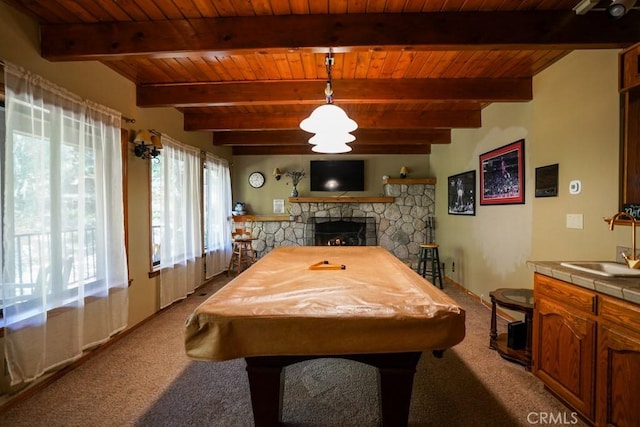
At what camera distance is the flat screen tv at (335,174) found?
610cm

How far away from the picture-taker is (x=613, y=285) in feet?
4.76

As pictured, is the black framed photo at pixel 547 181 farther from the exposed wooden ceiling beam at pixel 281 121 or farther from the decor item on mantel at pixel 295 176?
the decor item on mantel at pixel 295 176

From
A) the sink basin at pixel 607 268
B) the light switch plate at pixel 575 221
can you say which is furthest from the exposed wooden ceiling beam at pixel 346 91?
the sink basin at pixel 607 268

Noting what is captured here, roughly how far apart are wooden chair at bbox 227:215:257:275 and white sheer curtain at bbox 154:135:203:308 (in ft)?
3.49

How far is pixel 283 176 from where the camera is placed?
6.18 meters

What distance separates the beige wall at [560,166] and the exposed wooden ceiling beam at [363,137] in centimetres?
81

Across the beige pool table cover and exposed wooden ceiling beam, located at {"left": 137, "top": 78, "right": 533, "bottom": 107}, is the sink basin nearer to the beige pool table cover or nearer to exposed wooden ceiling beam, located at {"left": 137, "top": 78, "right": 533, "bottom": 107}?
the beige pool table cover

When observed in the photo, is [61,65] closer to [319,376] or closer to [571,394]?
[319,376]

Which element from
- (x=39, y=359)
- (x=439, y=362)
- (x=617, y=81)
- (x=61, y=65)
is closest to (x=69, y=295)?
(x=39, y=359)

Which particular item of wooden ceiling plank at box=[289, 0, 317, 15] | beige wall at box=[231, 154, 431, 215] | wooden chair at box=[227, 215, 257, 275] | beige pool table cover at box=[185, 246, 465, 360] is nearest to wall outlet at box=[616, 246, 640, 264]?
beige pool table cover at box=[185, 246, 465, 360]

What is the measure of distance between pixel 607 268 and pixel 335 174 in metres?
4.66

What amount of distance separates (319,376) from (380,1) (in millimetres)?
2602

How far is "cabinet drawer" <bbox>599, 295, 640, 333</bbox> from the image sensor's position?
53.5 inches

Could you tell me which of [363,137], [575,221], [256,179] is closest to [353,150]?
[363,137]
